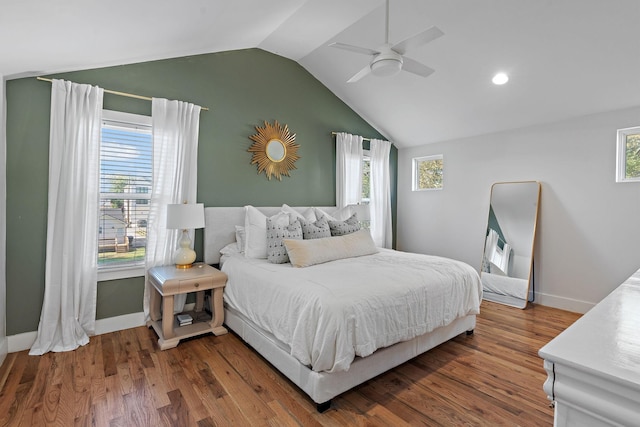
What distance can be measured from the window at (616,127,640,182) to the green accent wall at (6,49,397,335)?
3.19 m

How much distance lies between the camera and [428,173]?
5500 mm

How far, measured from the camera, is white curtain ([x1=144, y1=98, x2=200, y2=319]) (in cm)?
323

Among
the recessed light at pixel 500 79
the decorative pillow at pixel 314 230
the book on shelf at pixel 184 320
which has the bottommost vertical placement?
the book on shelf at pixel 184 320

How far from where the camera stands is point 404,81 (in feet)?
13.8

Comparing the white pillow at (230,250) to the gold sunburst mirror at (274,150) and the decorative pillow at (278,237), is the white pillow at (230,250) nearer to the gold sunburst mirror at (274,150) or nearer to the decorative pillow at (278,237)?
the decorative pillow at (278,237)

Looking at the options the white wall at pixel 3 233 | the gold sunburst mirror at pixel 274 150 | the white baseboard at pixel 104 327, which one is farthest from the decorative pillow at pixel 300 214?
the white wall at pixel 3 233

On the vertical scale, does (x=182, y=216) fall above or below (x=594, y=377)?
above

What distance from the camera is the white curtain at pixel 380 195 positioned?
5.33 meters

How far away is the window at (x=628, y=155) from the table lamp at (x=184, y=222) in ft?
15.1

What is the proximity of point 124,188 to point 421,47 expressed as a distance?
11.7ft

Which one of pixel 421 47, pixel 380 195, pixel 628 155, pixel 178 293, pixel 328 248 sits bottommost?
pixel 178 293

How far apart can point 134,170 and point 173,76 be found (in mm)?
1121

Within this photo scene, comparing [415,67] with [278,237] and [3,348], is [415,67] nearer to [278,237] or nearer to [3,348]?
[278,237]

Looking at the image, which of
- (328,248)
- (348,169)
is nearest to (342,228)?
(328,248)
